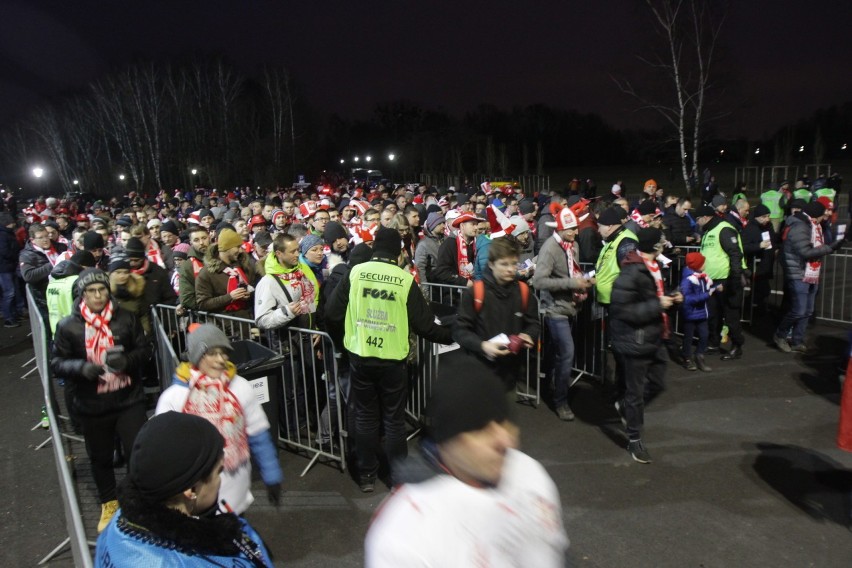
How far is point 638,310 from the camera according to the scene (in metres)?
5.40

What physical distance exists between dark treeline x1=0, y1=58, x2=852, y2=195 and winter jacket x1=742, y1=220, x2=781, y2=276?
103 ft

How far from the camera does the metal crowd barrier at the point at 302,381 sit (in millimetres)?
5758

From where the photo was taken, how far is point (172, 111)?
165ft

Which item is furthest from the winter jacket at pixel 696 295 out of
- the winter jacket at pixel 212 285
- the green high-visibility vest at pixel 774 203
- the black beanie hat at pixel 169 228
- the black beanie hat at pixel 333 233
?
the green high-visibility vest at pixel 774 203

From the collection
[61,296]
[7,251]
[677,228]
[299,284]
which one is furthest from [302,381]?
[7,251]

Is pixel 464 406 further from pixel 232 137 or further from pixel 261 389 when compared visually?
pixel 232 137

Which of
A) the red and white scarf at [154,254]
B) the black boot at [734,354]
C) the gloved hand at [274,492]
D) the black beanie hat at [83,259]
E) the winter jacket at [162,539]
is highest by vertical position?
the black beanie hat at [83,259]

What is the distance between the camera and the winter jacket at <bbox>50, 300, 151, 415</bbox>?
4.75 meters

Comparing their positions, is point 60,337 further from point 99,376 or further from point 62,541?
point 62,541

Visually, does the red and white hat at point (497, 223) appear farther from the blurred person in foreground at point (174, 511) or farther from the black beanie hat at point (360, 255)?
the blurred person in foreground at point (174, 511)

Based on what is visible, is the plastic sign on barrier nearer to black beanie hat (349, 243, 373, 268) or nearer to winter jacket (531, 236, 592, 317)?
black beanie hat (349, 243, 373, 268)

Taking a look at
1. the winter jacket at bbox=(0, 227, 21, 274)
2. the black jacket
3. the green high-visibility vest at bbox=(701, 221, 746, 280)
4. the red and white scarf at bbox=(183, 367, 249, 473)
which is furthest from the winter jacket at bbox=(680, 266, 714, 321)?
the winter jacket at bbox=(0, 227, 21, 274)

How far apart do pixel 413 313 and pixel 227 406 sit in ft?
5.64

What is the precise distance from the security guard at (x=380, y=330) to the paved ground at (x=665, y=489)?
665 mm
